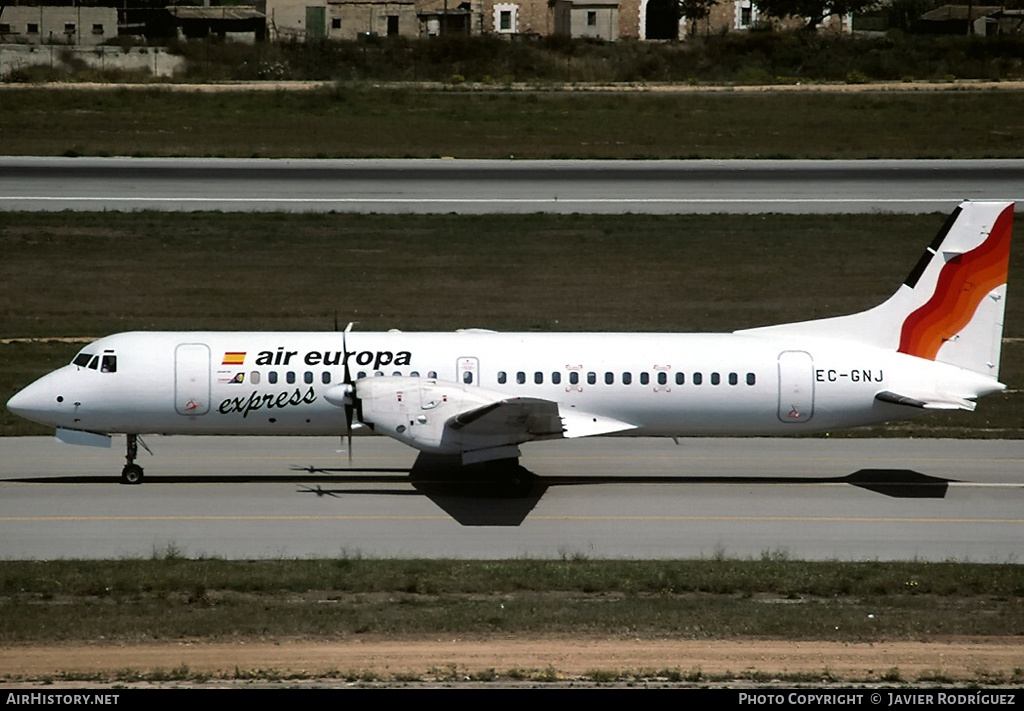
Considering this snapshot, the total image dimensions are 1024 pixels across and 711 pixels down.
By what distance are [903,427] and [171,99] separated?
5862 centimetres

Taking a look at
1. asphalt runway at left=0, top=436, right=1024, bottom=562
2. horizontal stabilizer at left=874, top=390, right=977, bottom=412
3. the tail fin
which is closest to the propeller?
asphalt runway at left=0, top=436, right=1024, bottom=562

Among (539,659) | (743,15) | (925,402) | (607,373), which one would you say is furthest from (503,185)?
(743,15)

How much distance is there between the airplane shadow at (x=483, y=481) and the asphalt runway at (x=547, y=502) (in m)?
0.07

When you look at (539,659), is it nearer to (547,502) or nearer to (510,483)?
(547,502)

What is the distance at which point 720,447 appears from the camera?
99.9 ft

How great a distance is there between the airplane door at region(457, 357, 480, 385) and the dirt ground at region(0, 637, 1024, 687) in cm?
929

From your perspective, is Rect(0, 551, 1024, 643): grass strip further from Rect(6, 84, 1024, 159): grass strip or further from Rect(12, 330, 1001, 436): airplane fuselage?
Rect(6, 84, 1024, 159): grass strip

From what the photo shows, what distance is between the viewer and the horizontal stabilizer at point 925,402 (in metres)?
25.9

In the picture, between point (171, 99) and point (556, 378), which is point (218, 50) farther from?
point (556, 378)

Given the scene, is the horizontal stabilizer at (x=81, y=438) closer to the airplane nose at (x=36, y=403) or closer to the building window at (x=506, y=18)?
the airplane nose at (x=36, y=403)

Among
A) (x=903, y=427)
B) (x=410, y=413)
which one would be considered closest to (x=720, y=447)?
(x=903, y=427)

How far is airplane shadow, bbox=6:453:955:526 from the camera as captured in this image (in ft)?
84.2

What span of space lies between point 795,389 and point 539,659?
1168cm

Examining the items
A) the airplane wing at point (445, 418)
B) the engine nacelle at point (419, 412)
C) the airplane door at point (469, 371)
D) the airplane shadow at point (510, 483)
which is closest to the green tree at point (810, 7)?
the airplane shadow at point (510, 483)
